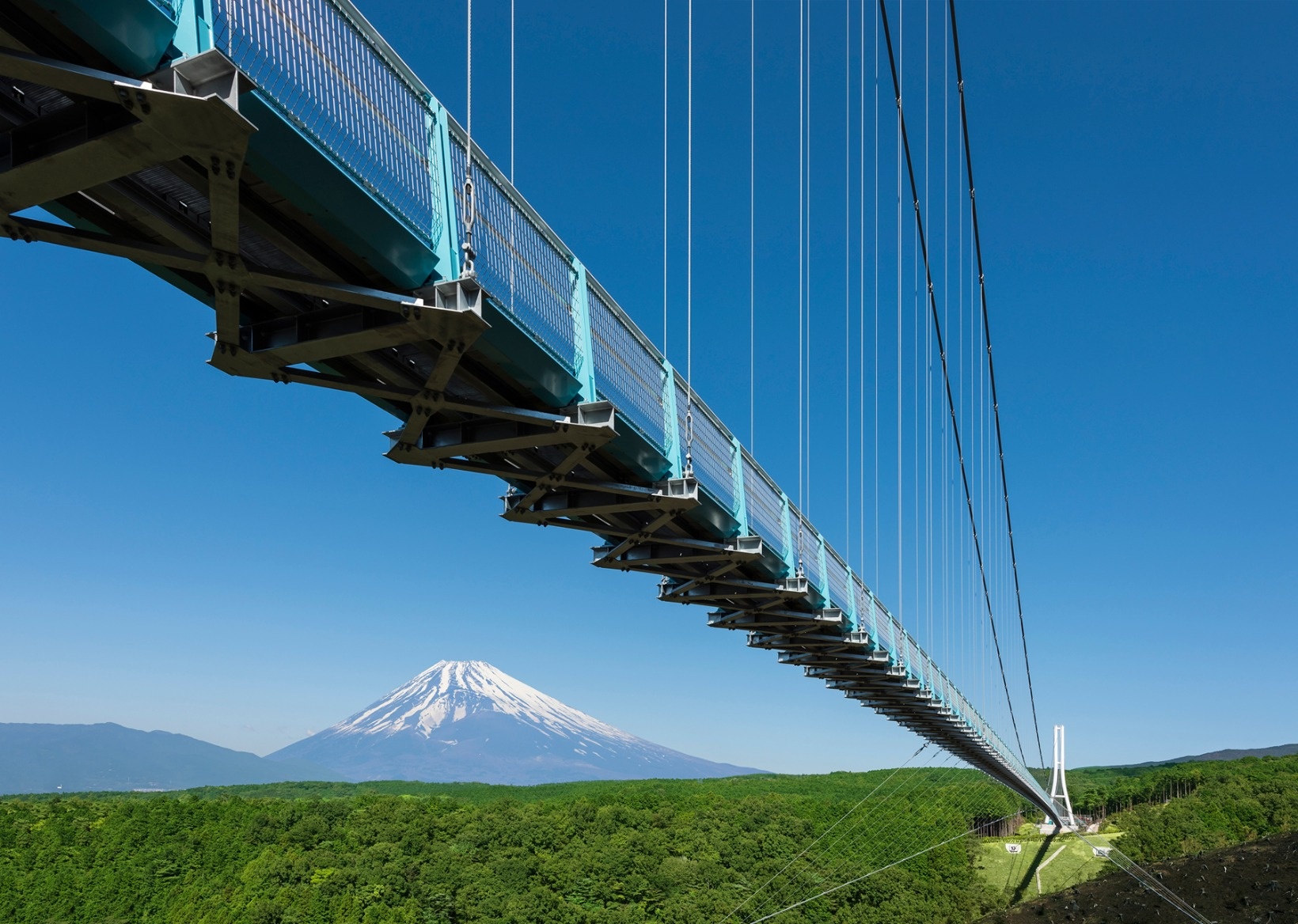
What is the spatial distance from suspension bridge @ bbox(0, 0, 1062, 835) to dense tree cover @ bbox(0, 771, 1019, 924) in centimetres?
5133

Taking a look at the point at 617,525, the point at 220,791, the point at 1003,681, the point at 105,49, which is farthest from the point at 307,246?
the point at 220,791

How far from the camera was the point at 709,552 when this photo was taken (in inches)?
650

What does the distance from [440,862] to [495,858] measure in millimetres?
3094

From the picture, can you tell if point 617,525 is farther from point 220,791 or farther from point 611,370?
point 220,791

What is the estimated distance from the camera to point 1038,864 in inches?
3137

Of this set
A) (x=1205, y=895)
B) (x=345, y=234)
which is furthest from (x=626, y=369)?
(x=1205, y=895)

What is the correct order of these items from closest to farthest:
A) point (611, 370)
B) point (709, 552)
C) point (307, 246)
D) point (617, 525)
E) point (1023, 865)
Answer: point (307, 246) < point (611, 370) < point (617, 525) < point (709, 552) < point (1023, 865)

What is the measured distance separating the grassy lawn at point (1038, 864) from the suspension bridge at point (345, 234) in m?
66.1

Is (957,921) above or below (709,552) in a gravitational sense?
below

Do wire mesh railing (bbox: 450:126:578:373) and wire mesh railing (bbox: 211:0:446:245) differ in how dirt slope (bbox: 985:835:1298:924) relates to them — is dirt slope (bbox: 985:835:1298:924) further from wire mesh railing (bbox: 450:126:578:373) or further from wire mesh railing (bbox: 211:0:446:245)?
wire mesh railing (bbox: 211:0:446:245)

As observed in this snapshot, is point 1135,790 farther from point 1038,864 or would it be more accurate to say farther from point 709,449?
Answer: point 709,449

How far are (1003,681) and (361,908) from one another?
3925cm

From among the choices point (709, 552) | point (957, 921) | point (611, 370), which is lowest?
point (957, 921)

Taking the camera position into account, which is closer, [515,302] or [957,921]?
[515,302]
